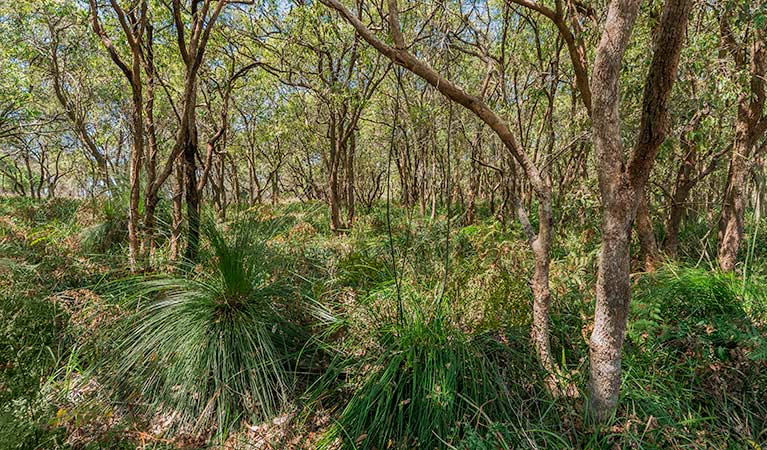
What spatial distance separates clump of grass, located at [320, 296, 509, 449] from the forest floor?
1 centimetres

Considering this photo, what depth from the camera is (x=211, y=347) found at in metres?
2.33

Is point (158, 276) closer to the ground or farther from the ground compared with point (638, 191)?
closer to the ground

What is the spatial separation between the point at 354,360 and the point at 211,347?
0.96m

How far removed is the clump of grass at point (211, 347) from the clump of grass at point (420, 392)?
607 mm

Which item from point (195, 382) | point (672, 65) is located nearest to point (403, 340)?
point (195, 382)

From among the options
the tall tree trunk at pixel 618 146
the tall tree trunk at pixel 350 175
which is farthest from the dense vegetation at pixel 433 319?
the tall tree trunk at pixel 350 175

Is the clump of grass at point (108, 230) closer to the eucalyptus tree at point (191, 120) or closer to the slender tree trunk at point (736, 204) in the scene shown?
the eucalyptus tree at point (191, 120)

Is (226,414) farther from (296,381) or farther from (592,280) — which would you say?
(592,280)

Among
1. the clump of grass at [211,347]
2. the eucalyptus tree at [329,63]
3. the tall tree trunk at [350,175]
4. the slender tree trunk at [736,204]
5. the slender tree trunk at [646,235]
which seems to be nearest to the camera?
the clump of grass at [211,347]

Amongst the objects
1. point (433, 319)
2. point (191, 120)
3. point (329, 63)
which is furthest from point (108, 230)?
point (433, 319)

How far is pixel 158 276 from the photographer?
2994mm

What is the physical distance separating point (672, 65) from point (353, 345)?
7.41ft

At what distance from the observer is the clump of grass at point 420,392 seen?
1.90 meters

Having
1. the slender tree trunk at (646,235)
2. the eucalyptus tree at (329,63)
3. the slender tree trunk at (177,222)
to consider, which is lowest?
the slender tree trunk at (646,235)
